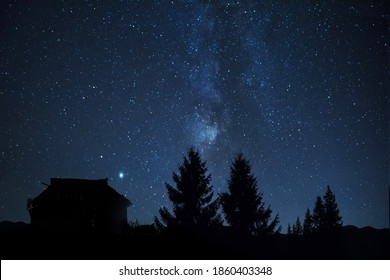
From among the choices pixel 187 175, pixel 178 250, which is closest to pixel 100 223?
pixel 187 175

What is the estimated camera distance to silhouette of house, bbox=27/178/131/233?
104ft

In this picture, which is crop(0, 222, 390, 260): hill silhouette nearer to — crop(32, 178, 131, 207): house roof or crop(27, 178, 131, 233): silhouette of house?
crop(27, 178, 131, 233): silhouette of house

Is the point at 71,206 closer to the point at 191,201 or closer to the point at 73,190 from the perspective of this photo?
the point at 73,190

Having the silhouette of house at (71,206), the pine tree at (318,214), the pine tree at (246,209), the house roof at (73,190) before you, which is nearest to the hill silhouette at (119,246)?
the pine tree at (246,209)

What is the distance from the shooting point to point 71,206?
1260 inches

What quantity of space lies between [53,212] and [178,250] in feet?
75.5

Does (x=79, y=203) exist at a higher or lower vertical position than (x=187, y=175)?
lower

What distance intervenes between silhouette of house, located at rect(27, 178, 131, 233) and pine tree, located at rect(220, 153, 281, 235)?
990 cm

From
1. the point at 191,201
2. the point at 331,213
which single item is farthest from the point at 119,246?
the point at 331,213

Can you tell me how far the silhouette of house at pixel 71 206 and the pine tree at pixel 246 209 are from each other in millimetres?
9898

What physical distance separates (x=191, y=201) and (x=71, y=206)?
37.4 feet

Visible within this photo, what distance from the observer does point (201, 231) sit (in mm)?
27953

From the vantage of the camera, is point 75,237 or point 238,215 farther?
point 238,215
